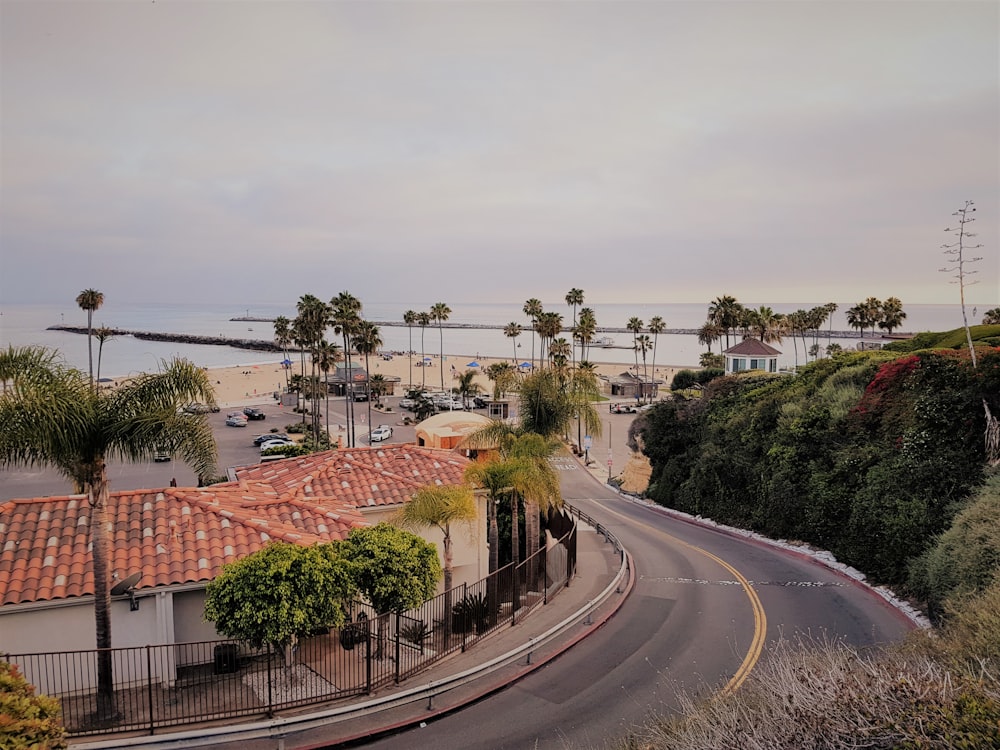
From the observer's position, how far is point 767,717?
762 centimetres

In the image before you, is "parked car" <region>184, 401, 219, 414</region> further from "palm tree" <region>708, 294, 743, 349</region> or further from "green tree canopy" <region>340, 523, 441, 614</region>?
"palm tree" <region>708, 294, 743, 349</region>

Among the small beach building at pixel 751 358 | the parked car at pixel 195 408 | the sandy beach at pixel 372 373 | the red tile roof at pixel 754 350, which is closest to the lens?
Answer: the parked car at pixel 195 408

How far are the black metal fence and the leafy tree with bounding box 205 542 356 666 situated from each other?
0.69 m

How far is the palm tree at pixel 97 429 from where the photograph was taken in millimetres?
10891

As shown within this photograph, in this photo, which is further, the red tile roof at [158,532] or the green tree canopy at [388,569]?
the green tree canopy at [388,569]

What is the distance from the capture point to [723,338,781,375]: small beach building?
6272 cm

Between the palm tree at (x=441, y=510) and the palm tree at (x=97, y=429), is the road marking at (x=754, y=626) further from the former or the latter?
the palm tree at (x=97, y=429)

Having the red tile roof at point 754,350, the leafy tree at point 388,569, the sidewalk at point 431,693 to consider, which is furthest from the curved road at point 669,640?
the red tile roof at point 754,350

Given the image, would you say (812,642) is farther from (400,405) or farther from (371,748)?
(400,405)

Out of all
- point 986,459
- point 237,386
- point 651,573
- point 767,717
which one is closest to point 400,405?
point 237,386

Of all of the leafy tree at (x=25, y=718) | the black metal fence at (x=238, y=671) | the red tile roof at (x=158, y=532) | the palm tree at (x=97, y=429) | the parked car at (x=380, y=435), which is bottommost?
the black metal fence at (x=238, y=671)

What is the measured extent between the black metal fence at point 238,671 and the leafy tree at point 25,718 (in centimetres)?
171

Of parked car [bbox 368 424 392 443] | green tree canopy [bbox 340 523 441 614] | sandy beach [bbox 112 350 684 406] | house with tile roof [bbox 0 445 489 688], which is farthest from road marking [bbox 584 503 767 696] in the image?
sandy beach [bbox 112 350 684 406]

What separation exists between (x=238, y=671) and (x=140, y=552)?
3297 millimetres
